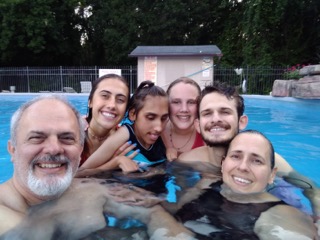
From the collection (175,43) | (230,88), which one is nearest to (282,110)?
(230,88)

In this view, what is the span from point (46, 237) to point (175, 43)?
81.2 ft

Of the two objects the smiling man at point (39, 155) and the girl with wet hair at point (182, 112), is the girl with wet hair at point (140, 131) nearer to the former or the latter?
the girl with wet hair at point (182, 112)

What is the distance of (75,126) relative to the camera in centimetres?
213

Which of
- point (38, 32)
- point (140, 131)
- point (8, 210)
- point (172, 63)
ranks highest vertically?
point (38, 32)

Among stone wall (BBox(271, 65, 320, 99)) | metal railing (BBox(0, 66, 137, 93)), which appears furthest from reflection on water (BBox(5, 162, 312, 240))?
metal railing (BBox(0, 66, 137, 93))

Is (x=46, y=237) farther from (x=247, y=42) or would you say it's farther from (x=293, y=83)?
(x=247, y=42)

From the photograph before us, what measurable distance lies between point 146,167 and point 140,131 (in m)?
0.44

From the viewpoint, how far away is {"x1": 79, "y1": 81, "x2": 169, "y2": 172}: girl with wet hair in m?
3.24

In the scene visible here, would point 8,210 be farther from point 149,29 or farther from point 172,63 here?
point 149,29

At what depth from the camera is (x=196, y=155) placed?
3396mm

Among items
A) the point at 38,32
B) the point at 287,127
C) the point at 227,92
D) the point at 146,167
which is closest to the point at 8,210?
the point at 146,167

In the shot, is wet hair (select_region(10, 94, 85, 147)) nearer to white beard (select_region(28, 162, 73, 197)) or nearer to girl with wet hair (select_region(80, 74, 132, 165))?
white beard (select_region(28, 162, 73, 197))

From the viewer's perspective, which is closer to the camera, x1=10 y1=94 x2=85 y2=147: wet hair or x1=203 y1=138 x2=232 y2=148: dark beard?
x1=10 y1=94 x2=85 y2=147: wet hair

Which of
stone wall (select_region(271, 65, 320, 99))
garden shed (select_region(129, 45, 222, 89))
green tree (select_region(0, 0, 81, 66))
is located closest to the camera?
stone wall (select_region(271, 65, 320, 99))
